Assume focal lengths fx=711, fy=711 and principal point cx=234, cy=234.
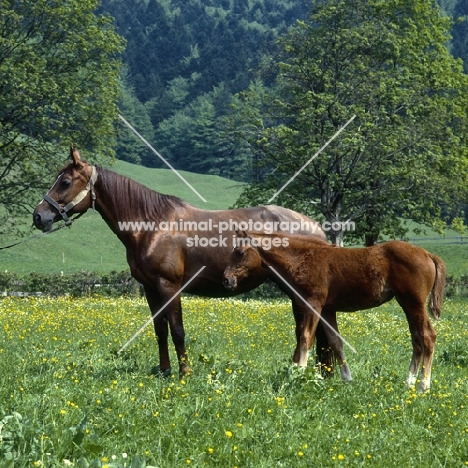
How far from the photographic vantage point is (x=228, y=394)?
8469mm

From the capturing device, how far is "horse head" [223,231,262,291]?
971cm

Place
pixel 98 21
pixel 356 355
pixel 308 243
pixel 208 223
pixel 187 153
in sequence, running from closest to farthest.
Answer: pixel 308 243
pixel 208 223
pixel 356 355
pixel 98 21
pixel 187 153

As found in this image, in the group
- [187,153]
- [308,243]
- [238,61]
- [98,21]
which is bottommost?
[187,153]

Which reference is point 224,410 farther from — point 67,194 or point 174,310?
point 67,194

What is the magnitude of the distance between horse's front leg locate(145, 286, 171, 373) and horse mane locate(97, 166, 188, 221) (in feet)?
3.64

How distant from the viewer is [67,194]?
10.5 m

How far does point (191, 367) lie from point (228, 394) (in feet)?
6.62

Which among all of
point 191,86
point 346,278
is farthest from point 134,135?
point 346,278

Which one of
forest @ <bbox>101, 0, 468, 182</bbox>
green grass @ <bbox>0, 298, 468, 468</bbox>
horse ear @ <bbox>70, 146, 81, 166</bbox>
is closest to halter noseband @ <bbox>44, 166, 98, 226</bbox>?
horse ear @ <bbox>70, 146, 81, 166</bbox>

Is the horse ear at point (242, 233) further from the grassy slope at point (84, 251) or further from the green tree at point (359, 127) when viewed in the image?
the grassy slope at point (84, 251)

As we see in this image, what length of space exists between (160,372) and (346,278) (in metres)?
2.93

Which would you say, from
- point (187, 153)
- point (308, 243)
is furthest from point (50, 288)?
point (187, 153)

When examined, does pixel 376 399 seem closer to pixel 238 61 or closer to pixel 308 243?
pixel 308 243

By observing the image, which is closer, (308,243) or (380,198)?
(308,243)
